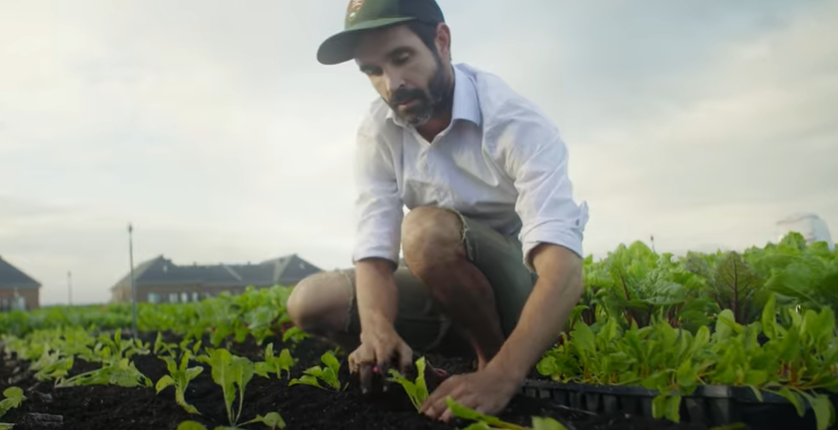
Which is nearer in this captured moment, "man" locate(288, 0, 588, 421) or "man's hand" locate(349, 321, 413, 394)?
"man" locate(288, 0, 588, 421)

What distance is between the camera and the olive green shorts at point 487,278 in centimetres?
249

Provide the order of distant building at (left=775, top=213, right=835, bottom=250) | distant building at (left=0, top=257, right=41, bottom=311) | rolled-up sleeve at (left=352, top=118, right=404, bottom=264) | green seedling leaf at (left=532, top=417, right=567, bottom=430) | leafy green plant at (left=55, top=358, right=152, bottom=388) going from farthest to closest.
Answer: distant building at (left=0, top=257, right=41, bottom=311), distant building at (left=775, top=213, right=835, bottom=250), leafy green plant at (left=55, top=358, right=152, bottom=388), rolled-up sleeve at (left=352, top=118, right=404, bottom=264), green seedling leaf at (left=532, top=417, right=567, bottom=430)

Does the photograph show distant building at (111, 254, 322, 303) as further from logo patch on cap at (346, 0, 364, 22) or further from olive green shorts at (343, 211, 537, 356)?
logo patch on cap at (346, 0, 364, 22)

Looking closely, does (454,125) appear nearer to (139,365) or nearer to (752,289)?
(752,289)

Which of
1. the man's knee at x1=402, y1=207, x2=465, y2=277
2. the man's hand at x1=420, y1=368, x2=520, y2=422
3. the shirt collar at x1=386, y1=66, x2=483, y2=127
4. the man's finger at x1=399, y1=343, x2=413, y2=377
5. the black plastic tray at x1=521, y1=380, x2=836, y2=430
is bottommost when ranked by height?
the black plastic tray at x1=521, y1=380, x2=836, y2=430

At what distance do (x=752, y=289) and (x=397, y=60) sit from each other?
143 cm

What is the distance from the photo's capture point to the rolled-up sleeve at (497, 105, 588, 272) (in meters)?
1.95

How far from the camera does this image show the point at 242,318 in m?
5.76

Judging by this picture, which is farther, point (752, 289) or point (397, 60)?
point (752, 289)

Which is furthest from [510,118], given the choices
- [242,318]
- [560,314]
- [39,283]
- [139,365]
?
[39,283]

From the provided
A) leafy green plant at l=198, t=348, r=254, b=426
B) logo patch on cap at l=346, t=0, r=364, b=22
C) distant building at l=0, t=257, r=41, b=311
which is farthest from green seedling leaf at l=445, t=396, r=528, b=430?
distant building at l=0, t=257, r=41, b=311

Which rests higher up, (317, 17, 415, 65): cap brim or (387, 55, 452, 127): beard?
(317, 17, 415, 65): cap brim

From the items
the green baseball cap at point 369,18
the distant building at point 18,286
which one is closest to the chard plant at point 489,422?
the green baseball cap at point 369,18

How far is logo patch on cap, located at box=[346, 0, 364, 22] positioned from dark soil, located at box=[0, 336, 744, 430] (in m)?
1.11
